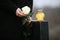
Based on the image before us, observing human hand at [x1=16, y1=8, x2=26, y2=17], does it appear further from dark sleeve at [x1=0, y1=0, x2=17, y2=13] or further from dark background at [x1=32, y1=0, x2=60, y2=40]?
dark background at [x1=32, y1=0, x2=60, y2=40]

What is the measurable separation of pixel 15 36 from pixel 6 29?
0.38ft

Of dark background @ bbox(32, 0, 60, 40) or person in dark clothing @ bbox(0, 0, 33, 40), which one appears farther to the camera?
dark background @ bbox(32, 0, 60, 40)

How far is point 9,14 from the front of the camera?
1.27 metres

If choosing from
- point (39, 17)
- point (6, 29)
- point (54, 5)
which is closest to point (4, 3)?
point (6, 29)

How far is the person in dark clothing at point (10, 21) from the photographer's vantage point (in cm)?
125

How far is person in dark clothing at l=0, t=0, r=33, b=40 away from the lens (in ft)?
4.09

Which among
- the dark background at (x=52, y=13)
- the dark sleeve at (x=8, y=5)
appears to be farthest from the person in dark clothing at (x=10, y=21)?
the dark background at (x=52, y=13)

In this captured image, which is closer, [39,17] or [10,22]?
[39,17]

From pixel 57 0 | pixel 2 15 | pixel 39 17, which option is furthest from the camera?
pixel 57 0

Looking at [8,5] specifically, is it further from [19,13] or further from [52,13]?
[52,13]

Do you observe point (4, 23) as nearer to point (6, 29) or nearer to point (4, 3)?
point (6, 29)

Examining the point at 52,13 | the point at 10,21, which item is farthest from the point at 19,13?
the point at 52,13

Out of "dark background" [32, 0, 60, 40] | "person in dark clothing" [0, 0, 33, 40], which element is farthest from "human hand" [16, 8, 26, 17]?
"dark background" [32, 0, 60, 40]

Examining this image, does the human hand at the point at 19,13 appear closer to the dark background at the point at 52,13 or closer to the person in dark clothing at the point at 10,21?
the person in dark clothing at the point at 10,21
